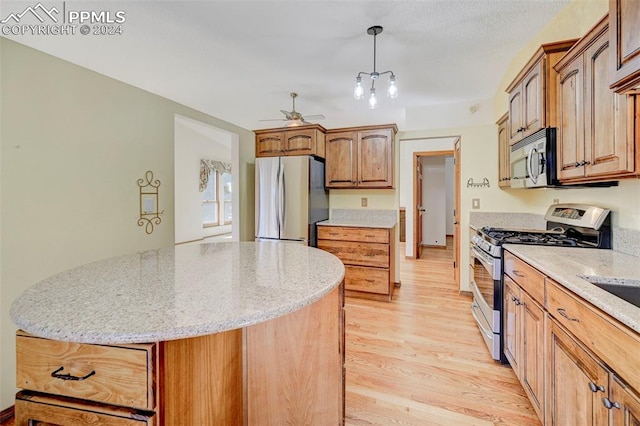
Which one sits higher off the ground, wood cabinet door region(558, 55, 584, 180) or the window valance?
the window valance

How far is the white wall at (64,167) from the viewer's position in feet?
6.28

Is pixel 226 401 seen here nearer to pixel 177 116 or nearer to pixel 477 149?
pixel 177 116

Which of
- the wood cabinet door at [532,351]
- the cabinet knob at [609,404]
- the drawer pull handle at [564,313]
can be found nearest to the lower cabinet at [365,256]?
the wood cabinet door at [532,351]

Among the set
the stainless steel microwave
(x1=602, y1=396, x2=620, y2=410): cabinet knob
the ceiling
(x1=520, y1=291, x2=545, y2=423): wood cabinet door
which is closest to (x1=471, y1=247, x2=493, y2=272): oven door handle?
(x1=520, y1=291, x2=545, y2=423): wood cabinet door

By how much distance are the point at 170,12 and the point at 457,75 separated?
8.20 feet

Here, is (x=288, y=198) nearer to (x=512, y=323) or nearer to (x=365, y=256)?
(x=365, y=256)

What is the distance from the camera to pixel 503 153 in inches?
118

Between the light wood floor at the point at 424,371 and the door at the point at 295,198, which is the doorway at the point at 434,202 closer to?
the light wood floor at the point at 424,371

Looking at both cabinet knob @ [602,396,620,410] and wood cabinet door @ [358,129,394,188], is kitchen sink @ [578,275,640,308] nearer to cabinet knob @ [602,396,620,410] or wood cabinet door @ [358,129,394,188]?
cabinet knob @ [602,396,620,410]

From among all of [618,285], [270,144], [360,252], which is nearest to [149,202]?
[270,144]

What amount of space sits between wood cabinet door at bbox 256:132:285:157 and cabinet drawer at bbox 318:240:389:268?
1456 mm

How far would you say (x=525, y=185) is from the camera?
2.18 meters

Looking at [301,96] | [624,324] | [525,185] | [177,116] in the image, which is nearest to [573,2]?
[525,185]

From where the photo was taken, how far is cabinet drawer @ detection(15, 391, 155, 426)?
0.76m
